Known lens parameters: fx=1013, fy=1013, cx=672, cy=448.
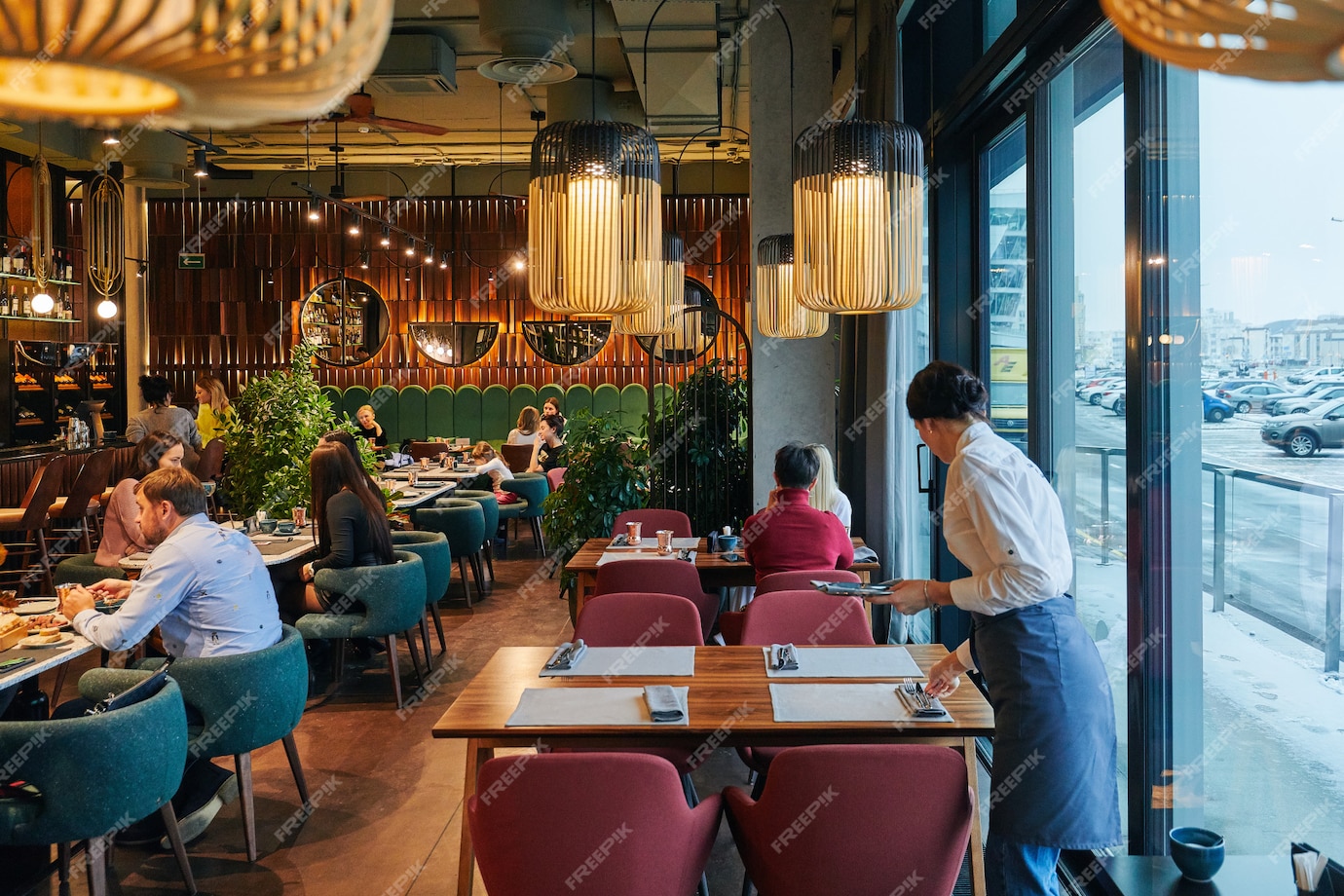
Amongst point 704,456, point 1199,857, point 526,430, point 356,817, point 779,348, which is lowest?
point 356,817

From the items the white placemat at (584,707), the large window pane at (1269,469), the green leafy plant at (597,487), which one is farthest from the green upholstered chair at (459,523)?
the large window pane at (1269,469)

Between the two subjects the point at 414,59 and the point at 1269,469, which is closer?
the point at 1269,469

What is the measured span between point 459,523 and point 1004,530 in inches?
241

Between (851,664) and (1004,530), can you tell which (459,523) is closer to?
(851,664)

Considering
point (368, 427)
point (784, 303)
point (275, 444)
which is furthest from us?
point (368, 427)

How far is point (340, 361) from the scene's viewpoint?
15625 millimetres

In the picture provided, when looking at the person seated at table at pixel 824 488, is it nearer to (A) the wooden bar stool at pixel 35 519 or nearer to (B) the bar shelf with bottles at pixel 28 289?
(A) the wooden bar stool at pixel 35 519

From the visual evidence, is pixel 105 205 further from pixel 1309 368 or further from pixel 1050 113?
pixel 1309 368

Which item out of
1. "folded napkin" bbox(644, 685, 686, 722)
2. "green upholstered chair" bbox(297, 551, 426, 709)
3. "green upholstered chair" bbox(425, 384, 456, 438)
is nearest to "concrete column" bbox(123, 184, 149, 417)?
"green upholstered chair" bbox(425, 384, 456, 438)

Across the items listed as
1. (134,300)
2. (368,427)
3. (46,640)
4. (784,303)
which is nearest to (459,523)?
(784,303)

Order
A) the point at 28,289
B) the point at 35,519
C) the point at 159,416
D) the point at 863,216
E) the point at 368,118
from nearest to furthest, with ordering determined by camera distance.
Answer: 1. the point at 863,216
2. the point at 35,519
3. the point at 368,118
4. the point at 159,416
5. the point at 28,289

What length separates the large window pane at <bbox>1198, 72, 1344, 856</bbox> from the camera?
2334mm

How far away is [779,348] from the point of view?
7.04 meters

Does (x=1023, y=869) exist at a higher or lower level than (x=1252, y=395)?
lower
